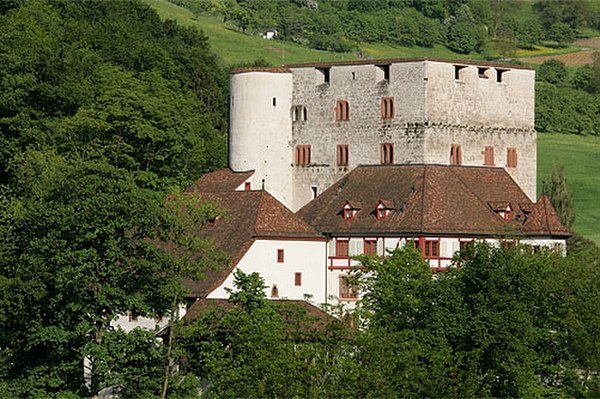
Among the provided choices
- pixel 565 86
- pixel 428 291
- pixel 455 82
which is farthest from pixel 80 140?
pixel 565 86

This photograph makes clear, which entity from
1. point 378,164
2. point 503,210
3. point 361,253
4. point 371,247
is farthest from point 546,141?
point 361,253

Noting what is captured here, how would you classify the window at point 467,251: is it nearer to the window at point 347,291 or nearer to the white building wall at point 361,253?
the white building wall at point 361,253

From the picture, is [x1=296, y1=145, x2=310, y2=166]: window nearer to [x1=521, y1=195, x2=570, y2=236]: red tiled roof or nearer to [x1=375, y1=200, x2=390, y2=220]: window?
[x1=375, y1=200, x2=390, y2=220]: window

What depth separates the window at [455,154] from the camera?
101 meters

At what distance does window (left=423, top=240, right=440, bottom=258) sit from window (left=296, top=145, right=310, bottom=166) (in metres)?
13.1

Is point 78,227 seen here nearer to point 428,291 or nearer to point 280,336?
point 280,336

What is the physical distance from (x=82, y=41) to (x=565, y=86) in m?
78.4

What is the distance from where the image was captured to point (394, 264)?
85.0 m

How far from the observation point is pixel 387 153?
101m

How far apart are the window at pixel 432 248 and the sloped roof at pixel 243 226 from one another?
473 cm

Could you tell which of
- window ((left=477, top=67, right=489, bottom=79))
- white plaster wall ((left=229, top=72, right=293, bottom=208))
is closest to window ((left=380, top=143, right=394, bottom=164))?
white plaster wall ((left=229, top=72, right=293, bottom=208))

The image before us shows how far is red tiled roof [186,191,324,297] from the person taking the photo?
85500 mm

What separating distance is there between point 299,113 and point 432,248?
1457 cm

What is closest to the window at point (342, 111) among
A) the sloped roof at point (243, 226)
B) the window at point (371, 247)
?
the window at point (371, 247)
